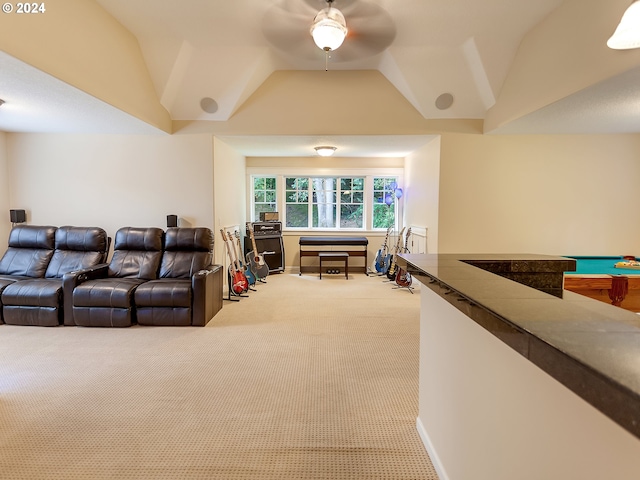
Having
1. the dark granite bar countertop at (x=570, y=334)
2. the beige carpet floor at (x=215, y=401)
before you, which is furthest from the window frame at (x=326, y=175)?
the dark granite bar countertop at (x=570, y=334)

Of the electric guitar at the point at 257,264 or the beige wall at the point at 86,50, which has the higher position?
the beige wall at the point at 86,50

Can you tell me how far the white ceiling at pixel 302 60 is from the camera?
2.98m

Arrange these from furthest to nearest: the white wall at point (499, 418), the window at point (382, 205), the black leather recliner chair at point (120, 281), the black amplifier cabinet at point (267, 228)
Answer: the window at point (382, 205)
the black amplifier cabinet at point (267, 228)
the black leather recliner chair at point (120, 281)
the white wall at point (499, 418)

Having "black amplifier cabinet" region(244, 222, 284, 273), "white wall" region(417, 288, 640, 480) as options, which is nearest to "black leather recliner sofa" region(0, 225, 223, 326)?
"black amplifier cabinet" region(244, 222, 284, 273)

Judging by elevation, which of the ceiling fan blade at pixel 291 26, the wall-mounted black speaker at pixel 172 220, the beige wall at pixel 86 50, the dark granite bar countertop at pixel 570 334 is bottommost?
the dark granite bar countertop at pixel 570 334

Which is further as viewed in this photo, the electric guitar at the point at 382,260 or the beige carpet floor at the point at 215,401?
the electric guitar at the point at 382,260

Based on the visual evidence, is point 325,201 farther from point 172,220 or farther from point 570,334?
point 570,334

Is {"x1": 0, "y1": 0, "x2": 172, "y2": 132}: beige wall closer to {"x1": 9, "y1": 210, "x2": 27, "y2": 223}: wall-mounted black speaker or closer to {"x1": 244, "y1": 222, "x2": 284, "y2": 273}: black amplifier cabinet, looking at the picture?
{"x1": 9, "y1": 210, "x2": 27, "y2": 223}: wall-mounted black speaker

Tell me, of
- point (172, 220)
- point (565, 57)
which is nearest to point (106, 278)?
point (172, 220)

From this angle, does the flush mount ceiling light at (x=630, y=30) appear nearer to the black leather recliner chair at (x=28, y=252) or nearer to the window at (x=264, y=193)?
the black leather recliner chair at (x=28, y=252)

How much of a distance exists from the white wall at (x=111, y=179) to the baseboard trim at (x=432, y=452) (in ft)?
12.6

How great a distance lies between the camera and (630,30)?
1.63 m

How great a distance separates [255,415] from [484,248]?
3978 millimetres

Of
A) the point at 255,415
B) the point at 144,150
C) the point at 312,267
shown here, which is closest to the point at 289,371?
the point at 255,415
